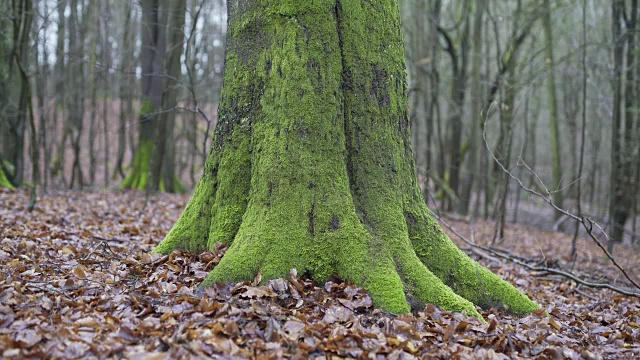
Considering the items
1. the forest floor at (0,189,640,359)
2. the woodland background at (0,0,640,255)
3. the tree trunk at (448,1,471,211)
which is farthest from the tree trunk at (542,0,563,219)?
the forest floor at (0,189,640,359)

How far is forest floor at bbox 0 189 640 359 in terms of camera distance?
2.59m

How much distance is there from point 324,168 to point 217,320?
4.68 ft

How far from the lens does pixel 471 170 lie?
48.2 ft

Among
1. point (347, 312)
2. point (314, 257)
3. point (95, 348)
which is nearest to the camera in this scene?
point (95, 348)

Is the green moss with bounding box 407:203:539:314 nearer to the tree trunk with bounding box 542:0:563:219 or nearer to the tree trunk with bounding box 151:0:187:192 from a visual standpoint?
the tree trunk with bounding box 151:0:187:192

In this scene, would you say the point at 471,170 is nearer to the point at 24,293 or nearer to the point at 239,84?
the point at 239,84

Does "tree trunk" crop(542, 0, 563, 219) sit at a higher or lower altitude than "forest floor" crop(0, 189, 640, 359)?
higher

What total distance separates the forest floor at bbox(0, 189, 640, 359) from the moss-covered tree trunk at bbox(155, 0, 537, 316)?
20 cm

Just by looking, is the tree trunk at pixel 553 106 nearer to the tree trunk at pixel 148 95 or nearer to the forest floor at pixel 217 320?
the forest floor at pixel 217 320

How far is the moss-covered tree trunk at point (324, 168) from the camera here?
3.51m

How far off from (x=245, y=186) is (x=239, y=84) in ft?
2.90

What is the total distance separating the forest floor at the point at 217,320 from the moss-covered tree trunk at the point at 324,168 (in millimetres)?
201

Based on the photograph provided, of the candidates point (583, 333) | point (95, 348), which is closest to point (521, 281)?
point (583, 333)

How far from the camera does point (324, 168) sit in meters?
3.63
